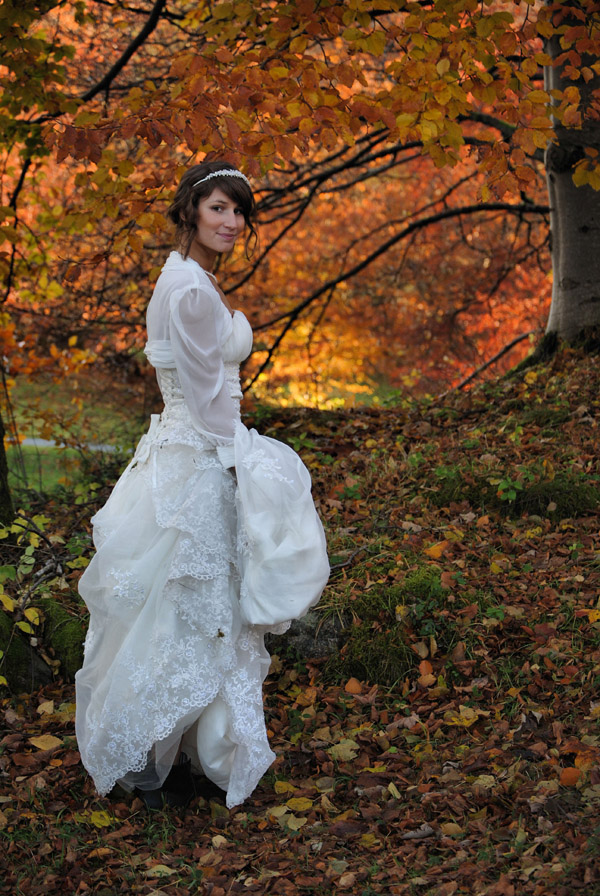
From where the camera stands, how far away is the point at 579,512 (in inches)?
194

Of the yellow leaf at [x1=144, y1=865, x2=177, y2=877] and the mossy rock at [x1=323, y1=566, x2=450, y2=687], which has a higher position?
the mossy rock at [x1=323, y1=566, x2=450, y2=687]

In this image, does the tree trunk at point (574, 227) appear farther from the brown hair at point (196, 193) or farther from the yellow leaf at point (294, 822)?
the yellow leaf at point (294, 822)

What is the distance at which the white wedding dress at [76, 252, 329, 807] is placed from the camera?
10.1ft

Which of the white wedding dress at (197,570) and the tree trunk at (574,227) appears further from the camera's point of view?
the tree trunk at (574,227)

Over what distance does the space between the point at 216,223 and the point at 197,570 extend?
129 centimetres

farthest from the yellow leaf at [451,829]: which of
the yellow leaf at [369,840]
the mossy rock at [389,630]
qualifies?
the mossy rock at [389,630]

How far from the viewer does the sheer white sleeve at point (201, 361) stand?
3064 mm

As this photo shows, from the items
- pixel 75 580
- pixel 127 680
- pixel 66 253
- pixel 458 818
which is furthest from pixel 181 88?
pixel 66 253

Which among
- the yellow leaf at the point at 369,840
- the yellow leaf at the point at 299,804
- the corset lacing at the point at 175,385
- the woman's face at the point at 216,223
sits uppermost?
the woman's face at the point at 216,223

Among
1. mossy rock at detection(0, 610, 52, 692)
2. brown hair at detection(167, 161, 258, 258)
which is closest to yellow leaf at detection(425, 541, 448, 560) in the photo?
mossy rock at detection(0, 610, 52, 692)

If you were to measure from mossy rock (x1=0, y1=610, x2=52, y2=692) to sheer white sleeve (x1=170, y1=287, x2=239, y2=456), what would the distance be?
64.4 inches

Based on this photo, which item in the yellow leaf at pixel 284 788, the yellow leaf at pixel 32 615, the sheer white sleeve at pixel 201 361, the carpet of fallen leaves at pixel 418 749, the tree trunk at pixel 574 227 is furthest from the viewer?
the tree trunk at pixel 574 227

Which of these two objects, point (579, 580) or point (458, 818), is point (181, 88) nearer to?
point (579, 580)

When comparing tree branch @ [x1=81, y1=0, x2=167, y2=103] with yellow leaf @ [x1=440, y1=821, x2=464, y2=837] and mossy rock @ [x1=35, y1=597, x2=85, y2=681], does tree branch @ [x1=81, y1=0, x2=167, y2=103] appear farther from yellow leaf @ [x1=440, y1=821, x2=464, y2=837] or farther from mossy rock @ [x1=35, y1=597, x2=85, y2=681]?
yellow leaf @ [x1=440, y1=821, x2=464, y2=837]
